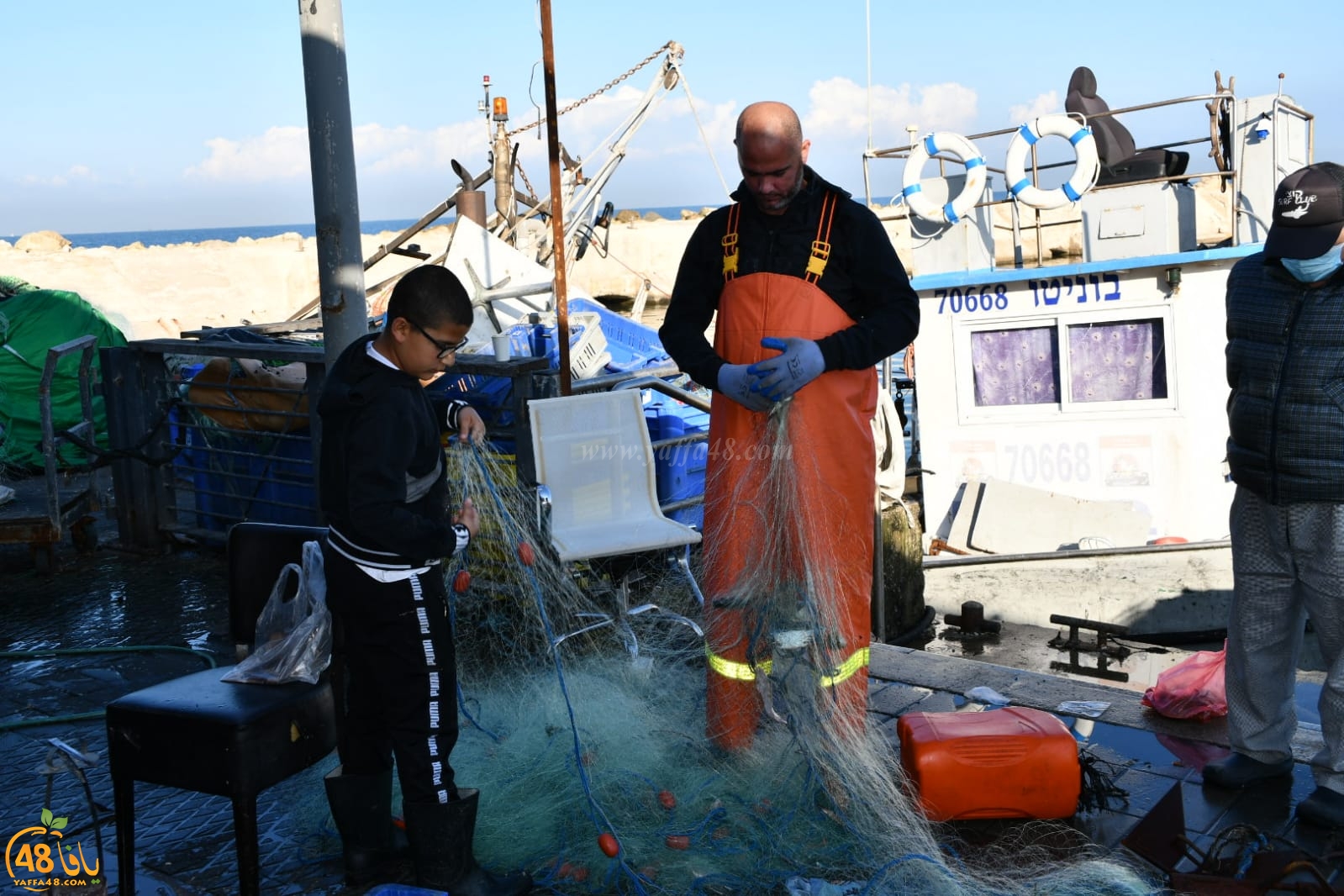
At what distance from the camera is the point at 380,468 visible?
2.93 meters

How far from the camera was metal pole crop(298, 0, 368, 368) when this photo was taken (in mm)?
4520

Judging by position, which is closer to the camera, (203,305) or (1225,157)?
(1225,157)

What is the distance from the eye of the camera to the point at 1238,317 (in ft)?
11.9

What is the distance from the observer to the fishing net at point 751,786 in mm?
3145

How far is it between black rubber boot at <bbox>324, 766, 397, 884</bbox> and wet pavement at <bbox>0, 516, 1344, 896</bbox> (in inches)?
3.3

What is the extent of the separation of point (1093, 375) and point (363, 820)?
7.24 m

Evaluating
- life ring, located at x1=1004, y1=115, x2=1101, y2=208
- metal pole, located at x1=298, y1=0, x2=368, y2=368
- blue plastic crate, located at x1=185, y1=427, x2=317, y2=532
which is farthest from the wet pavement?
life ring, located at x1=1004, y1=115, x2=1101, y2=208

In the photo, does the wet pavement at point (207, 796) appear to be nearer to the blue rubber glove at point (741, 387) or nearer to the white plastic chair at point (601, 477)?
the white plastic chair at point (601, 477)

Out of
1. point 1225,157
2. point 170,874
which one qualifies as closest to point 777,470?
point 170,874

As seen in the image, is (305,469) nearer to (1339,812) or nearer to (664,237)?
(1339,812)

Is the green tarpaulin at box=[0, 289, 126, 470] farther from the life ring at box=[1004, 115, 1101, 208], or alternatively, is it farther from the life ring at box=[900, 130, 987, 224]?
the life ring at box=[1004, 115, 1101, 208]

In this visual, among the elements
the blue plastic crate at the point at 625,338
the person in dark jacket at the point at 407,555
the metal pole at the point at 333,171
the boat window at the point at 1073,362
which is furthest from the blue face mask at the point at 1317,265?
the boat window at the point at 1073,362

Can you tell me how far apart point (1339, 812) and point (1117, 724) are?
0.92 metres

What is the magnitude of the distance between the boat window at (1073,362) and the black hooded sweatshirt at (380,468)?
6.92 meters
